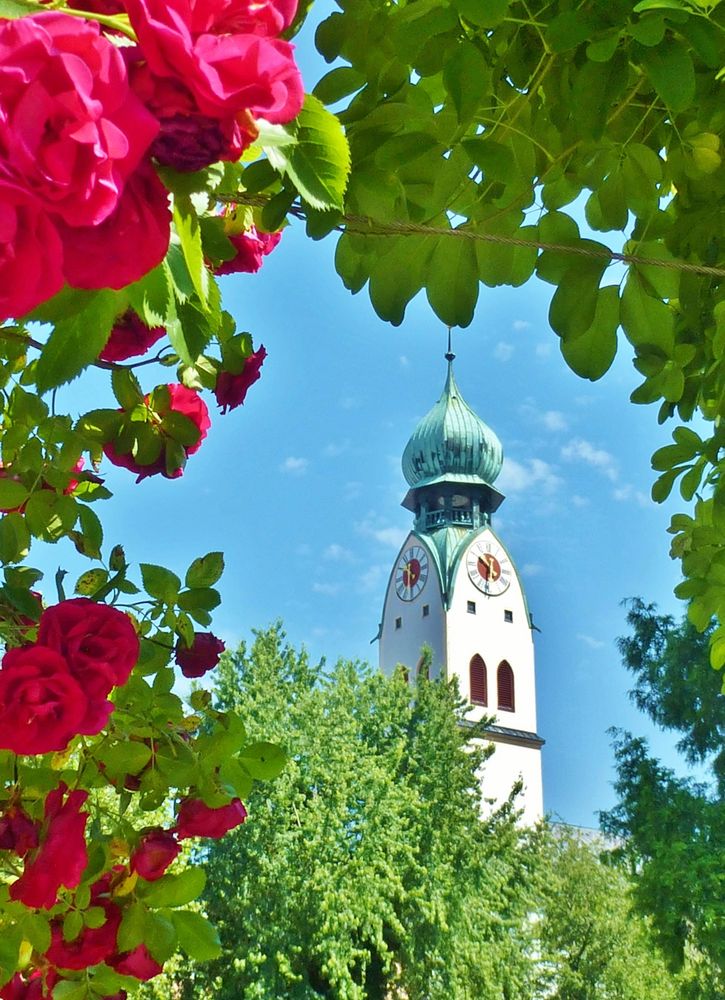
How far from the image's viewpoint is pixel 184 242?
0.66 meters

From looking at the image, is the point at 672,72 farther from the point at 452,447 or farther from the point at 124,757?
the point at 452,447

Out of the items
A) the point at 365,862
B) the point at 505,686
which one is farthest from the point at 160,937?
the point at 505,686

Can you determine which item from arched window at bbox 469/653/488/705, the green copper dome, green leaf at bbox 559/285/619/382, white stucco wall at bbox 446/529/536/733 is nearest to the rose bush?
green leaf at bbox 559/285/619/382

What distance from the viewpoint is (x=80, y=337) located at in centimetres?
68

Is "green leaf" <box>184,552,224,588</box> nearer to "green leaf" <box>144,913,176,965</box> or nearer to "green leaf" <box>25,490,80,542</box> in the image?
"green leaf" <box>25,490,80,542</box>

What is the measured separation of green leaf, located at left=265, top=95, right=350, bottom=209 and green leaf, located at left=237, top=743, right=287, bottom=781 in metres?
0.98

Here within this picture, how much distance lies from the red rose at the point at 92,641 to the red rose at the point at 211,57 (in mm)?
810

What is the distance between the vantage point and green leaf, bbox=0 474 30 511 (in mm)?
1654

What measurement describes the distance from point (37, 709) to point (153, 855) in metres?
0.35

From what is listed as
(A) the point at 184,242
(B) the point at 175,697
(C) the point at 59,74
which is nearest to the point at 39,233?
(C) the point at 59,74

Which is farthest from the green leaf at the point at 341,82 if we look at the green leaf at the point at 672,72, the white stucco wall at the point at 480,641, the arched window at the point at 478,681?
the arched window at the point at 478,681

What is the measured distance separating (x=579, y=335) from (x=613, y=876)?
77.9ft

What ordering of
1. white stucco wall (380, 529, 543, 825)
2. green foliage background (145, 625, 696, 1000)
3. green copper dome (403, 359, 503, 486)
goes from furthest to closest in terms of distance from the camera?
green copper dome (403, 359, 503, 486) → white stucco wall (380, 529, 543, 825) → green foliage background (145, 625, 696, 1000)

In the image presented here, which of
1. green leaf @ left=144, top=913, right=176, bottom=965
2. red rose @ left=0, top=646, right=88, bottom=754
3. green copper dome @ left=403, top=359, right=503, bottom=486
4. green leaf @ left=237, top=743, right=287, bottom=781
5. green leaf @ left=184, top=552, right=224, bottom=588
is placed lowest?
green leaf @ left=144, top=913, right=176, bottom=965
